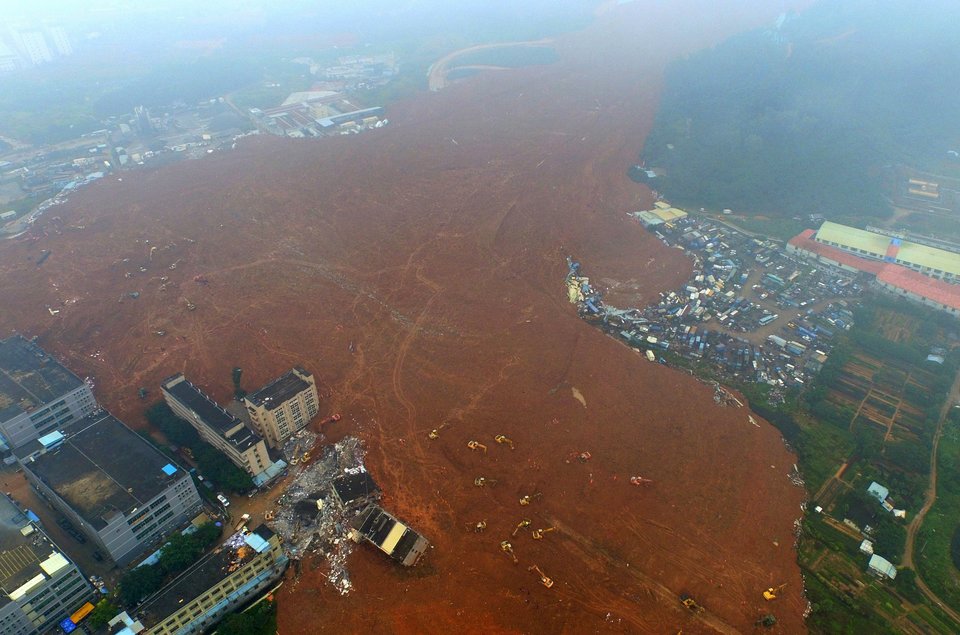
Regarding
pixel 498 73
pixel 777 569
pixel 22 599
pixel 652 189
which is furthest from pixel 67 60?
pixel 777 569

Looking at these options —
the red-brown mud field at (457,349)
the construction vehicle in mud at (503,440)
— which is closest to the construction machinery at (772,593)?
the red-brown mud field at (457,349)

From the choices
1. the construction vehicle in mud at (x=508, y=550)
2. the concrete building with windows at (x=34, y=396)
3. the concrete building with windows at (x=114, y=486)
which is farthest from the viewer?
the concrete building with windows at (x=34, y=396)

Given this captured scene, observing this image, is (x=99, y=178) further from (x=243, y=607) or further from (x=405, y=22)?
(x=405, y=22)

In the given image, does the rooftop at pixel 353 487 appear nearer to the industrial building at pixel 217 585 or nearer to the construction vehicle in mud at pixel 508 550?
the industrial building at pixel 217 585

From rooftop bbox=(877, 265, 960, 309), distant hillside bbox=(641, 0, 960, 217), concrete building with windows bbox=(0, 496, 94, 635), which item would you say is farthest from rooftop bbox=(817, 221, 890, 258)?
concrete building with windows bbox=(0, 496, 94, 635)

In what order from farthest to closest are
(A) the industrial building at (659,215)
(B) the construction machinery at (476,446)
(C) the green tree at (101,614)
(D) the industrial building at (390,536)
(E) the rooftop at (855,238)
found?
(A) the industrial building at (659,215) → (E) the rooftop at (855,238) → (B) the construction machinery at (476,446) → (D) the industrial building at (390,536) → (C) the green tree at (101,614)

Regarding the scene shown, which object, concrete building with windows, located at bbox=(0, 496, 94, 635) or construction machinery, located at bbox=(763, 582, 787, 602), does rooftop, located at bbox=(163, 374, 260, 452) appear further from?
construction machinery, located at bbox=(763, 582, 787, 602)

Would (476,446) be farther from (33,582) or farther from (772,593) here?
(33,582)

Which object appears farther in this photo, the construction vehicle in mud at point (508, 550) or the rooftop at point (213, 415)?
the rooftop at point (213, 415)
